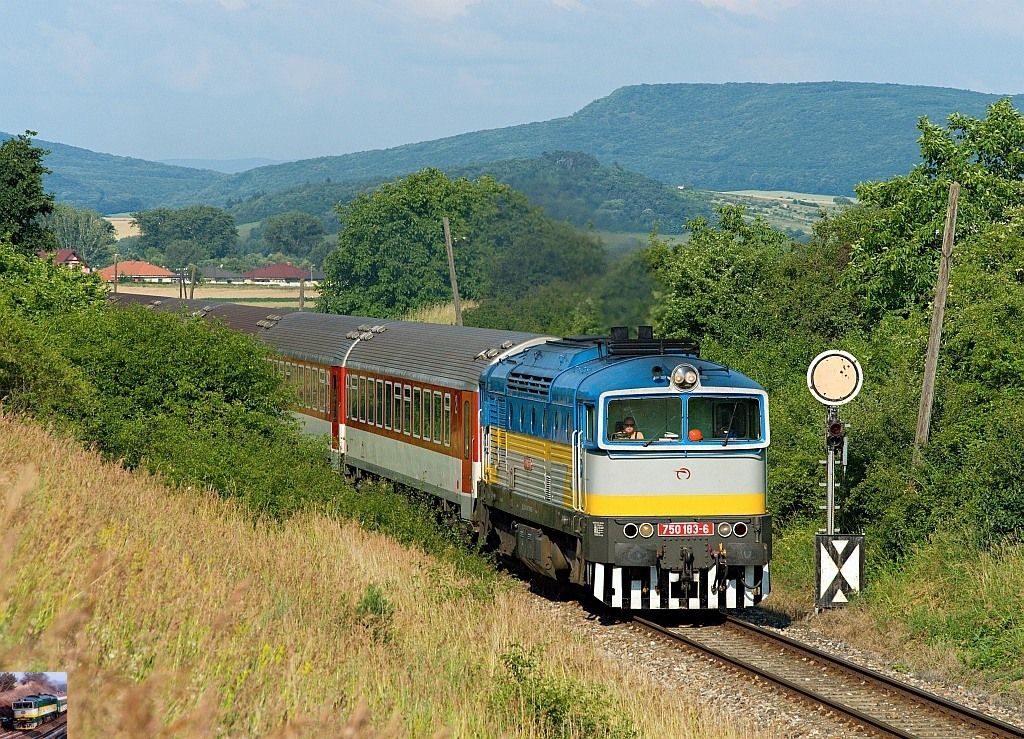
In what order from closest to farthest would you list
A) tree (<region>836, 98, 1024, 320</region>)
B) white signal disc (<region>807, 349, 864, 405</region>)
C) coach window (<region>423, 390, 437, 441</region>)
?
white signal disc (<region>807, 349, 864, 405</region>), coach window (<region>423, 390, 437, 441</region>), tree (<region>836, 98, 1024, 320</region>)

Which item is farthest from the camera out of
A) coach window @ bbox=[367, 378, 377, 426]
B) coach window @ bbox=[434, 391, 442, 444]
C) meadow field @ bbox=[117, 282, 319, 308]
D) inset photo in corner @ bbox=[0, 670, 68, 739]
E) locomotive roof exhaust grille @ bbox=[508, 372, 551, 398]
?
meadow field @ bbox=[117, 282, 319, 308]

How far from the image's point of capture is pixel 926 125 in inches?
1682

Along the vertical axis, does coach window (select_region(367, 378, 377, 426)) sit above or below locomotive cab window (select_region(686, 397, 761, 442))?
below

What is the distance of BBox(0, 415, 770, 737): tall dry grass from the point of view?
6762 millimetres

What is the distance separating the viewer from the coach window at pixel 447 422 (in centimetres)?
2259

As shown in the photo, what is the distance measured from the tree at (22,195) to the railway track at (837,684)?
3414cm

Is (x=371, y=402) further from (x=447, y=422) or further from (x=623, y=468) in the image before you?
(x=623, y=468)

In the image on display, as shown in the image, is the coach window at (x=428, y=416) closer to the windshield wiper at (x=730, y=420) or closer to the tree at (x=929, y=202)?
the windshield wiper at (x=730, y=420)

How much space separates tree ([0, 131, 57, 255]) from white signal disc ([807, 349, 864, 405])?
33637 mm

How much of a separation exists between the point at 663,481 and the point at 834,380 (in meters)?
2.68

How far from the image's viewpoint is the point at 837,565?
17.2m

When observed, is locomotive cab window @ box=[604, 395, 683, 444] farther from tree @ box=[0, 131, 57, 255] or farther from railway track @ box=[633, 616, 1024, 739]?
tree @ box=[0, 131, 57, 255]

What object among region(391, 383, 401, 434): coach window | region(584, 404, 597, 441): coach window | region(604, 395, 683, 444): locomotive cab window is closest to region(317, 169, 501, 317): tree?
region(391, 383, 401, 434): coach window

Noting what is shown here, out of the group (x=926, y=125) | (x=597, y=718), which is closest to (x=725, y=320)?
(x=926, y=125)
